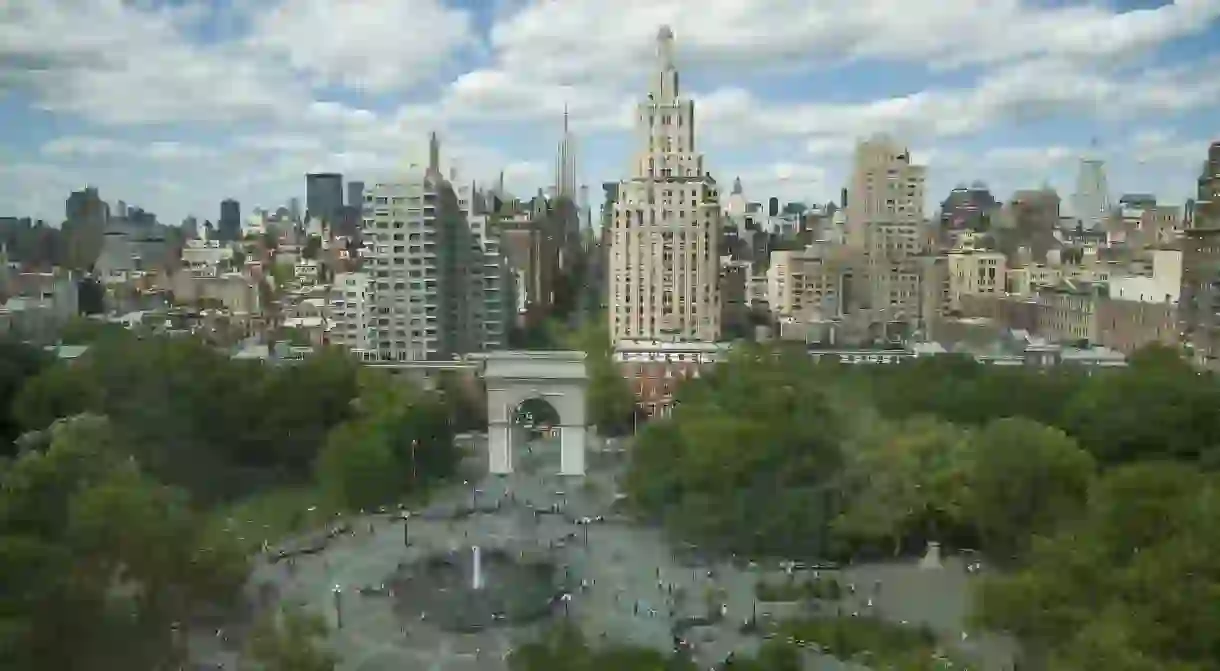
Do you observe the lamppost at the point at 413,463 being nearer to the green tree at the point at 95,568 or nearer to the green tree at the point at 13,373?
the green tree at the point at 13,373

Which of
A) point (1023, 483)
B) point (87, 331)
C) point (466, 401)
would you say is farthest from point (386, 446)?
point (1023, 483)

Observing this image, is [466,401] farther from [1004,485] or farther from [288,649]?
[288,649]

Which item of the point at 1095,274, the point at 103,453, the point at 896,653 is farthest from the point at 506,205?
the point at 896,653

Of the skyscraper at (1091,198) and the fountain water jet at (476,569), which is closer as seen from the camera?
the fountain water jet at (476,569)


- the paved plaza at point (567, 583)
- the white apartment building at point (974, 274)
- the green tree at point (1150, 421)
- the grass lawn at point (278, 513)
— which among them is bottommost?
the paved plaza at point (567, 583)

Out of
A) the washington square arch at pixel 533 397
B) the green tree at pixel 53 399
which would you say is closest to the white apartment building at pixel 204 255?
the green tree at pixel 53 399

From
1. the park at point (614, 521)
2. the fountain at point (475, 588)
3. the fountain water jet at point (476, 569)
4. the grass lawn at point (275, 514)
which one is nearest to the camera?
the park at point (614, 521)

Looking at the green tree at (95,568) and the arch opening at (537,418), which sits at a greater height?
the green tree at (95,568)

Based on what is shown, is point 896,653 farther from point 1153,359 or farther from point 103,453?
point 1153,359

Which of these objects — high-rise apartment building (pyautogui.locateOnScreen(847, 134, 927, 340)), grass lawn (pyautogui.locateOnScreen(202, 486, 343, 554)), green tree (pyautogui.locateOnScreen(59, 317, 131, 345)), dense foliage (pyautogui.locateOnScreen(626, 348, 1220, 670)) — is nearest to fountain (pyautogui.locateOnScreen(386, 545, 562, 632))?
grass lawn (pyautogui.locateOnScreen(202, 486, 343, 554))
